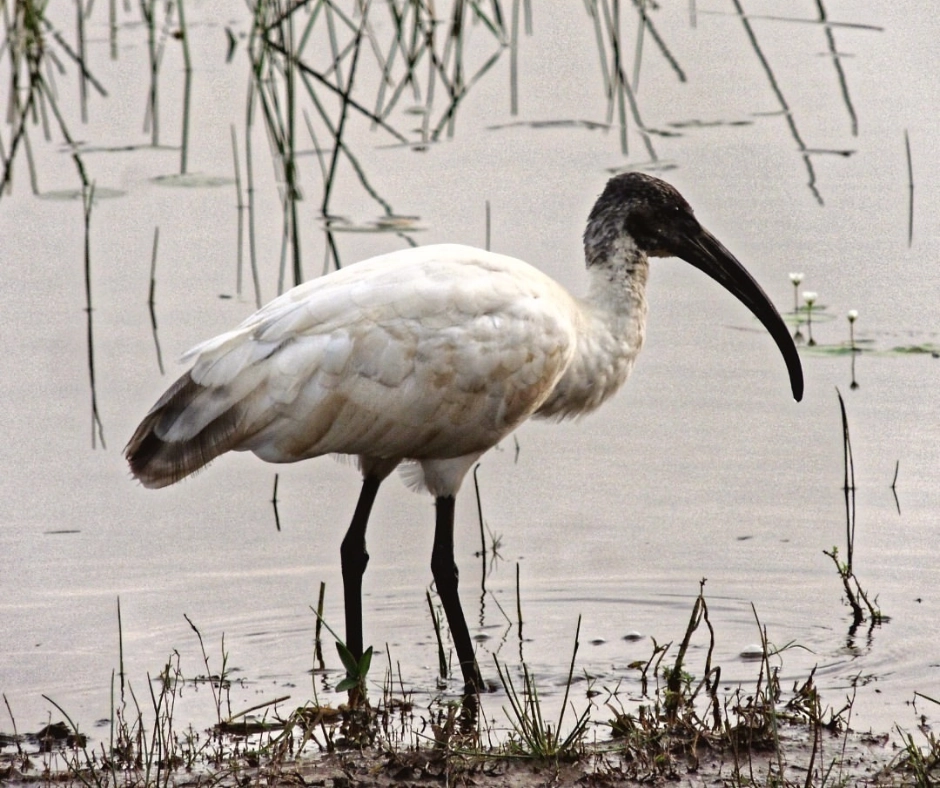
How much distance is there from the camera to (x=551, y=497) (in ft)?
25.1

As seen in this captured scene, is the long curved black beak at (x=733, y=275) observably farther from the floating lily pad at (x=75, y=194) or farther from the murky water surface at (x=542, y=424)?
the floating lily pad at (x=75, y=194)

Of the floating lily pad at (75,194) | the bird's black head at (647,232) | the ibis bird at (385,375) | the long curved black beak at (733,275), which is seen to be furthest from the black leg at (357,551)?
the floating lily pad at (75,194)

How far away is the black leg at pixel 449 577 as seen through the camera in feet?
19.9

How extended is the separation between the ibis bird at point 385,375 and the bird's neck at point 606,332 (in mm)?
117

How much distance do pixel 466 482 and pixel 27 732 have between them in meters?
2.76

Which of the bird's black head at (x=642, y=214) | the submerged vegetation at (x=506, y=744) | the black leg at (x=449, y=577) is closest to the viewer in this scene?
the submerged vegetation at (x=506, y=744)

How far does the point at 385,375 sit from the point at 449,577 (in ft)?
2.66

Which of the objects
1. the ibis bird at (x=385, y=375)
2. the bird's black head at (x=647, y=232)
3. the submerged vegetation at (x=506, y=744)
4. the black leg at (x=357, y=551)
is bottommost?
the submerged vegetation at (x=506, y=744)

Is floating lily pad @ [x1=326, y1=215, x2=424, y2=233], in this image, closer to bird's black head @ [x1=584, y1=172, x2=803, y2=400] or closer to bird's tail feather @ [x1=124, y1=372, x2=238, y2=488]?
bird's black head @ [x1=584, y1=172, x2=803, y2=400]

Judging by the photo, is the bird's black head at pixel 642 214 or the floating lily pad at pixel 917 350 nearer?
the bird's black head at pixel 642 214

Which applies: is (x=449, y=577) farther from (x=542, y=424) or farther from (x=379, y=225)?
(x=379, y=225)

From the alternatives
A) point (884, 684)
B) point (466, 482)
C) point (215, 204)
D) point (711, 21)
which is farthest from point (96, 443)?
point (711, 21)

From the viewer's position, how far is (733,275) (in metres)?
6.69

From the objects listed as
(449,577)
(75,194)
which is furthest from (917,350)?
(75,194)
